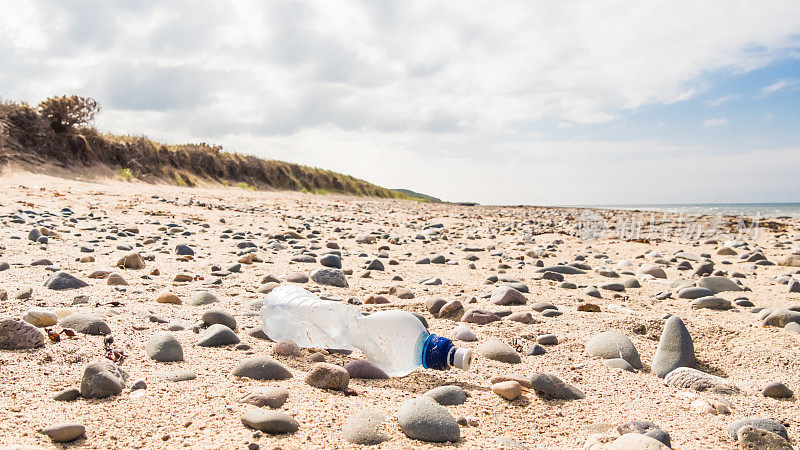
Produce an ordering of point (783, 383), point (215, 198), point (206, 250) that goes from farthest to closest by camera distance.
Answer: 1. point (215, 198)
2. point (206, 250)
3. point (783, 383)

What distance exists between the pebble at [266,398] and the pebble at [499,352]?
3.12ft

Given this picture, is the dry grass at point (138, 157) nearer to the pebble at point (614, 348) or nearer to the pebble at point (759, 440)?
Answer: the pebble at point (614, 348)

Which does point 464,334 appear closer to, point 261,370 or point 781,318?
point 261,370

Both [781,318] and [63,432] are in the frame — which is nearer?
[63,432]

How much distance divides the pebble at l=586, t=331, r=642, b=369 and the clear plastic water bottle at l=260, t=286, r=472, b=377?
0.80m

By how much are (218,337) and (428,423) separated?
3.51 ft

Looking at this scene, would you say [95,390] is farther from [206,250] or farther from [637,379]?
[206,250]

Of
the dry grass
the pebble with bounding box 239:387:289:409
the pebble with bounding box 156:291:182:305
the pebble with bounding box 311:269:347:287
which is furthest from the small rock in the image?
the dry grass

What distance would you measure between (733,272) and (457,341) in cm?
377

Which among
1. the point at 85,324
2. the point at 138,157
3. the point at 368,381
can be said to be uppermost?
the point at 138,157

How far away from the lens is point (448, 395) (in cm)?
162

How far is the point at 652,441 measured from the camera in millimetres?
1229

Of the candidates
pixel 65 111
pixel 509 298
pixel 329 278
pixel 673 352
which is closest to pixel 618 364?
pixel 673 352

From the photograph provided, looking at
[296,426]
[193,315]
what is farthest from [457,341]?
[193,315]
